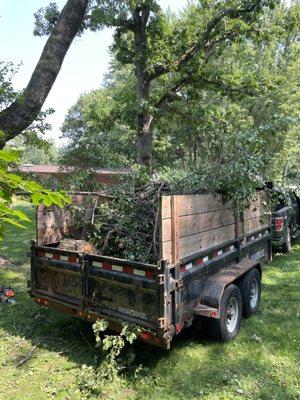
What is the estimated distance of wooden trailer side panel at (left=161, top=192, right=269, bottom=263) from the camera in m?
3.71

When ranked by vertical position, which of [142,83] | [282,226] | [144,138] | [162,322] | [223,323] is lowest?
[223,323]

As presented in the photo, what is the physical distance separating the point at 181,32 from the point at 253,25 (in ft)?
8.07

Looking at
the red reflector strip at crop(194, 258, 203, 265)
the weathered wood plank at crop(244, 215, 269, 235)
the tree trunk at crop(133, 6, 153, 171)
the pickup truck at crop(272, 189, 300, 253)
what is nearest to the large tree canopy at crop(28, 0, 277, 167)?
the tree trunk at crop(133, 6, 153, 171)

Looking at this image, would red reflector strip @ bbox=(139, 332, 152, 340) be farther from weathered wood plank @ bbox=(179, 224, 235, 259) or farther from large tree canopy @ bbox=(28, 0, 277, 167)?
large tree canopy @ bbox=(28, 0, 277, 167)

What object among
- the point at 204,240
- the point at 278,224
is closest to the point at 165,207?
the point at 204,240

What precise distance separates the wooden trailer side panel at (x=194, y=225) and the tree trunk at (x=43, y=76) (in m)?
3.71

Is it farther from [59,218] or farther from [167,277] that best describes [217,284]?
[59,218]

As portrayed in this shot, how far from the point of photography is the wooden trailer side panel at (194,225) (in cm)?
371

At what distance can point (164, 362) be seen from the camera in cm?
407

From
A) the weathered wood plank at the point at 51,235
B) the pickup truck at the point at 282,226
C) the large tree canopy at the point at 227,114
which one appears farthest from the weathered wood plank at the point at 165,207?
the pickup truck at the point at 282,226

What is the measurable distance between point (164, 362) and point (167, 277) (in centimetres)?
118

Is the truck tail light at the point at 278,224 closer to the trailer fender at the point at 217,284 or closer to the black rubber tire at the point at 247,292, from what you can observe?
the black rubber tire at the point at 247,292

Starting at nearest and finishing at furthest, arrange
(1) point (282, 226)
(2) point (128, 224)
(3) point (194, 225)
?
(3) point (194, 225), (2) point (128, 224), (1) point (282, 226)

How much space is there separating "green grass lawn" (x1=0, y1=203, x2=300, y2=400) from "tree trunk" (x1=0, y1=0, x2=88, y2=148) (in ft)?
10.6
